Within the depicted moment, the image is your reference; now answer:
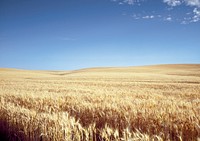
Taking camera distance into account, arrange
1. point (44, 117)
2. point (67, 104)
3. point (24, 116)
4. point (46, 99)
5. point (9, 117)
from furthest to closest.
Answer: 1. point (46, 99)
2. point (67, 104)
3. point (9, 117)
4. point (24, 116)
5. point (44, 117)

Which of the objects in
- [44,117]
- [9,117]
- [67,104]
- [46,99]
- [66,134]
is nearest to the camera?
[66,134]

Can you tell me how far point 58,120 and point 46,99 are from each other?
5.30 metres

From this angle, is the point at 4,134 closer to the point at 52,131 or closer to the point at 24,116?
the point at 24,116

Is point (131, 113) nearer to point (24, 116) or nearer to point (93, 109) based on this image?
point (93, 109)

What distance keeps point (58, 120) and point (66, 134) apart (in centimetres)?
63

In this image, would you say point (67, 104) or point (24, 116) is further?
point (67, 104)

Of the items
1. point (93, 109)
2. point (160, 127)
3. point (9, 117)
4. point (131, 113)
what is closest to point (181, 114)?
point (160, 127)

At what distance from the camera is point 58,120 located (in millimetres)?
5680

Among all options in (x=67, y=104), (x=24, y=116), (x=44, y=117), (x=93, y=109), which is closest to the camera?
(x=44, y=117)

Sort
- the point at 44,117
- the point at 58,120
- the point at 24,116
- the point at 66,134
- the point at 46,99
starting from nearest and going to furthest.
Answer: the point at 66,134 < the point at 58,120 < the point at 44,117 < the point at 24,116 < the point at 46,99

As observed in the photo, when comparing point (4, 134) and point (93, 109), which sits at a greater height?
point (93, 109)

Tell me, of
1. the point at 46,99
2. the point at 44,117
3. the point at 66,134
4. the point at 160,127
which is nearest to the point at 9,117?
the point at 44,117

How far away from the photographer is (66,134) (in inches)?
202

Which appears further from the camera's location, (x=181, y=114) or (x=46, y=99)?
(x=46, y=99)
